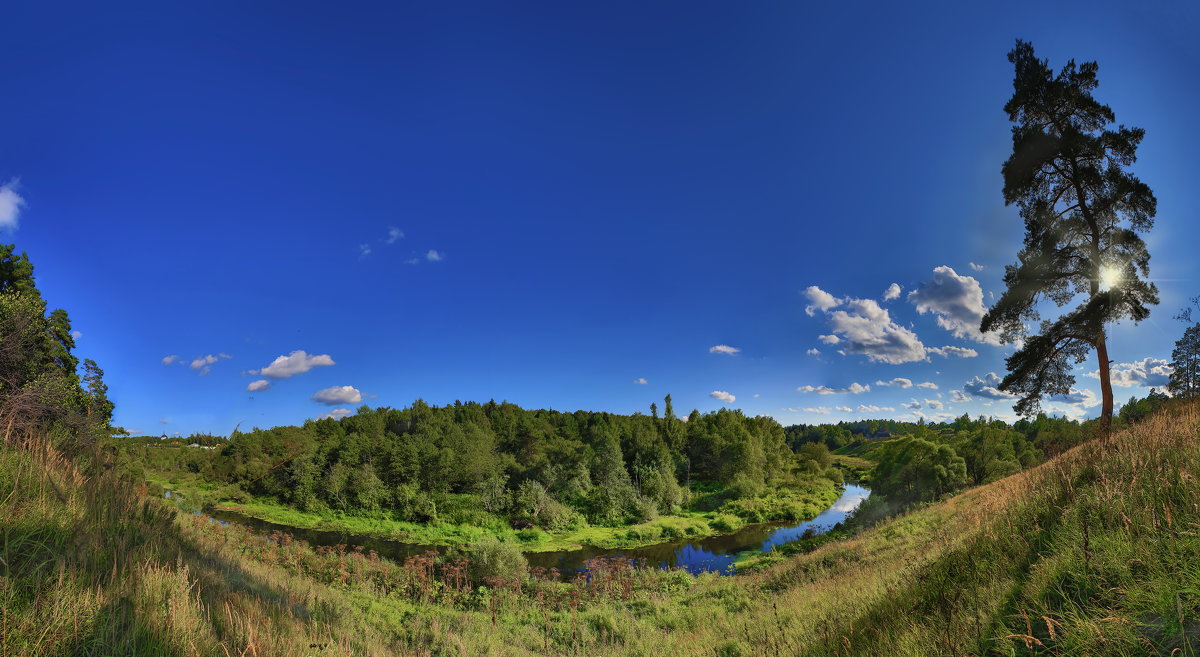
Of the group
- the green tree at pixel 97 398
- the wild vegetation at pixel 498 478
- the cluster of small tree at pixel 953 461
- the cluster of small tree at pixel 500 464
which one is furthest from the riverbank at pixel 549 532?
the green tree at pixel 97 398

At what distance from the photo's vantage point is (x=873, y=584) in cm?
793

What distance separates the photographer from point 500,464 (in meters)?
59.9

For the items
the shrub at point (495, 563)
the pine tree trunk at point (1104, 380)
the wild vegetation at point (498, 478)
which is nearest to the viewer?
the pine tree trunk at point (1104, 380)

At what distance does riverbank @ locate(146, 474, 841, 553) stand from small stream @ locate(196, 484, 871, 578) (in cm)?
119

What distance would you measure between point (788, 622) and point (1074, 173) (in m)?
16.4

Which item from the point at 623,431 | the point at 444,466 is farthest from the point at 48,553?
the point at 623,431

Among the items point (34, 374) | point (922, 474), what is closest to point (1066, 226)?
point (922, 474)

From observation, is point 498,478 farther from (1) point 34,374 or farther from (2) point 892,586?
(2) point 892,586

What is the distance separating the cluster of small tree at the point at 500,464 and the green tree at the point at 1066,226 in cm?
3955

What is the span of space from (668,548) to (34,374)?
129 feet

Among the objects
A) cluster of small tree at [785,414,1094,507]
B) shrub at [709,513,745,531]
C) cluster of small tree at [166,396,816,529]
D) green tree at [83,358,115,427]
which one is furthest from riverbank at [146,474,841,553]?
green tree at [83,358,115,427]

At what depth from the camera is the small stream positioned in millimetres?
33406

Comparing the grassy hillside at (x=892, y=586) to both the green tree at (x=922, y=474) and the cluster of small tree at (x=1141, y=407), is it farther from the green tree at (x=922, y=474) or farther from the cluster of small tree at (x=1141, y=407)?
the green tree at (x=922, y=474)

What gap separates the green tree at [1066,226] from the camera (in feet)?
42.7
